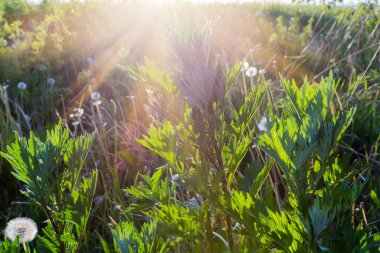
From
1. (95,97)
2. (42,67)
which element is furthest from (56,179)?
(42,67)

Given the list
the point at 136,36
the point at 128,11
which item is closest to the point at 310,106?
the point at 136,36

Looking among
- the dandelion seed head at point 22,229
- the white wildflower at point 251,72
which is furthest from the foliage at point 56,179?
the white wildflower at point 251,72

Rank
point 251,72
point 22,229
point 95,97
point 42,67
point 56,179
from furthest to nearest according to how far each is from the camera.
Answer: point 42,67 < point 95,97 < point 251,72 < point 22,229 < point 56,179

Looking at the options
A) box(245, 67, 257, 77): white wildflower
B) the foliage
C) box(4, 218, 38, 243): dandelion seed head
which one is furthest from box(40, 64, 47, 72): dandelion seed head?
the foliage

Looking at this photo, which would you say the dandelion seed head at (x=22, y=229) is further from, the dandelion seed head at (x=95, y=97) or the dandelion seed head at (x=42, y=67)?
the dandelion seed head at (x=42, y=67)

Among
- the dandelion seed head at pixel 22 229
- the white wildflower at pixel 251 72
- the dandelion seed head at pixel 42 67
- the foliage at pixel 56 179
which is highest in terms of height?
the foliage at pixel 56 179

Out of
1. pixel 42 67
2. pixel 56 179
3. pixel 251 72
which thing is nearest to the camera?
pixel 56 179

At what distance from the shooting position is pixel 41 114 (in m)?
3.80

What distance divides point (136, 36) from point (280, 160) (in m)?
5.34

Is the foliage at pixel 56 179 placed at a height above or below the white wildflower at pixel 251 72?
above

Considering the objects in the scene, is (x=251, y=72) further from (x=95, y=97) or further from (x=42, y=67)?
(x=42, y=67)

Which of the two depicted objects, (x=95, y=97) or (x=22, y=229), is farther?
(x=95, y=97)

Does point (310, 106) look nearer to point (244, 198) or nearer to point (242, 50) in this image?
point (244, 198)

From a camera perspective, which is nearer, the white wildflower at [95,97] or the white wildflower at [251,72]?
the white wildflower at [95,97]
